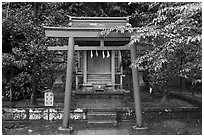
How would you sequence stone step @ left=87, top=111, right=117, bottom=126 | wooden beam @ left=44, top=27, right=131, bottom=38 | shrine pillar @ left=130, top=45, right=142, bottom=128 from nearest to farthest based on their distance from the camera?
wooden beam @ left=44, top=27, right=131, bottom=38
shrine pillar @ left=130, top=45, right=142, bottom=128
stone step @ left=87, top=111, right=117, bottom=126

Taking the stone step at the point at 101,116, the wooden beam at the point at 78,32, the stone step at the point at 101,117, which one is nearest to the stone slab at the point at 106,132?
the stone step at the point at 101,117

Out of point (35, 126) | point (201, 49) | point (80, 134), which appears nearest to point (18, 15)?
point (35, 126)

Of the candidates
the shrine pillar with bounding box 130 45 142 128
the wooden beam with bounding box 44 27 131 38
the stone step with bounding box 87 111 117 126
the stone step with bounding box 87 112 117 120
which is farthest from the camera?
the stone step with bounding box 87 112 117 120

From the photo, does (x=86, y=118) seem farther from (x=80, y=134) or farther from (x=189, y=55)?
(x=189, y=55)

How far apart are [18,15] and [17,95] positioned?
357 cm

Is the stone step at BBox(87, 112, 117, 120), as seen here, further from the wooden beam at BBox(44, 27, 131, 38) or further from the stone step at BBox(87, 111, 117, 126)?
the wooden beam at BBox(44, 27, 131, 38)

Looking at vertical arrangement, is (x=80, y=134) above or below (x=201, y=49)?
below

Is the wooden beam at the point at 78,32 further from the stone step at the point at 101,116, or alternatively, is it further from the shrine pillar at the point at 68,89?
the stone step at the point at 101,116

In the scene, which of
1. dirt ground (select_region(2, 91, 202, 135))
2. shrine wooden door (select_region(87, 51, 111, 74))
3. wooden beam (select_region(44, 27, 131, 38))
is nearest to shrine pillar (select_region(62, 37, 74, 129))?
wooden beam (select_region(44, 27, 131, 38))

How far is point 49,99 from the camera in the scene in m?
9.67

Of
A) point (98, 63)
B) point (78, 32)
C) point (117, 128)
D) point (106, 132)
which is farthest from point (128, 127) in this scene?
point (98, 63)

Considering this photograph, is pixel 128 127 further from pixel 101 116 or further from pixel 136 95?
pixel 136 95

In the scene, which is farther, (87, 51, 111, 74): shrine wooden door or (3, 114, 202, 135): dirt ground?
(87, 51, 111, 74): shrine wooden door

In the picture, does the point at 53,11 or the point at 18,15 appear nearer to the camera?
the point at 18,15
